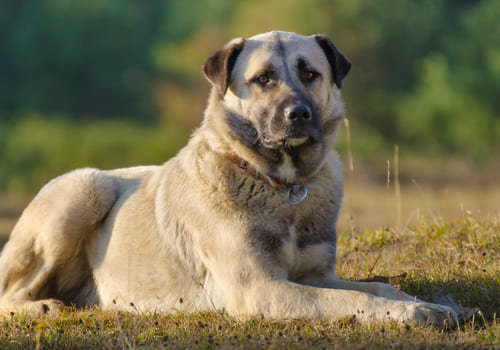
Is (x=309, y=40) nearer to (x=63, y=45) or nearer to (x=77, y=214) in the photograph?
(x=77, y=214)

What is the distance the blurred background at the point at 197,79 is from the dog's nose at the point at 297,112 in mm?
16232

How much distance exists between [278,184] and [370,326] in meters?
1.16

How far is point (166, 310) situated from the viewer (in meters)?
4.10

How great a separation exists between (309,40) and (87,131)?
18.8m

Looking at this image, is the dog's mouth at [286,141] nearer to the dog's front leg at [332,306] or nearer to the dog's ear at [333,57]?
the dog's ear at [333,57]

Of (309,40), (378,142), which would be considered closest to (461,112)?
(378,142)

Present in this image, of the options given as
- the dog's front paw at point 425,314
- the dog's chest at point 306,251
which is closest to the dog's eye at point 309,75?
the dog's chest at point 306,251

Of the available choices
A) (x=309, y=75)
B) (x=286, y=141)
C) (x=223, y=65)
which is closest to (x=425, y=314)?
(x=286, y=141)

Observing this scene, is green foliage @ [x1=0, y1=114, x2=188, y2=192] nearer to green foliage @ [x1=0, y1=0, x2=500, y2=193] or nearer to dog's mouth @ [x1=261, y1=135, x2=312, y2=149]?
green foliage @ [x1=0, y1=0, x2=500, y2=193]

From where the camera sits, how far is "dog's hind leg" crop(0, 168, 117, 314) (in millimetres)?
4496

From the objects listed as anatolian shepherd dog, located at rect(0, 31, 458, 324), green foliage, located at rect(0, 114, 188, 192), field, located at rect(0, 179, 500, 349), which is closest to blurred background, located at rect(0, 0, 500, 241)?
green foliage, located at rect(0, 114, 188, 192)

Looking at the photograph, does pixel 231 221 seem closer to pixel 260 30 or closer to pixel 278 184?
pixel 278 184

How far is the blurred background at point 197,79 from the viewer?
21109 mm

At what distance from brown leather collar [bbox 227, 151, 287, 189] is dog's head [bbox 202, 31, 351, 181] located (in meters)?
0.04
